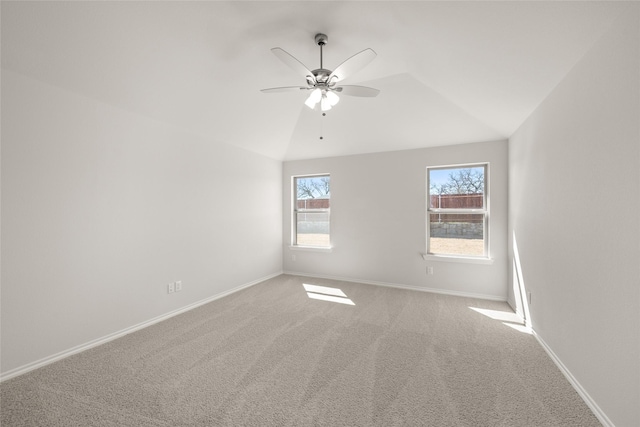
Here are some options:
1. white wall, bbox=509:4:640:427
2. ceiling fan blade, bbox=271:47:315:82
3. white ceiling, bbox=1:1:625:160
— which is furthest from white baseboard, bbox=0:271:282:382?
white wall, bbox=509:4:640:427

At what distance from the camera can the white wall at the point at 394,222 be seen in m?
3.73

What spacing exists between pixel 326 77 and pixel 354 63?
0.98ft

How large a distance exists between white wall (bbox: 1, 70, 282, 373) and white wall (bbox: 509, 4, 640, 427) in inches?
154

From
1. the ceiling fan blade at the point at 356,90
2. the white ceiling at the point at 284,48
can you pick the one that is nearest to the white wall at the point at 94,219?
the white ceiling at the point at 284,48

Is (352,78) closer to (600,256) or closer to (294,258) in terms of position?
(600,256)

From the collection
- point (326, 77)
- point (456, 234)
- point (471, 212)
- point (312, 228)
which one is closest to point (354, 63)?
point (326, 77)

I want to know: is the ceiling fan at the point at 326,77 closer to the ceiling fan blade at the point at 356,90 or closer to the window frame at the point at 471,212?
the ceiling fan blade at the point at 356,90

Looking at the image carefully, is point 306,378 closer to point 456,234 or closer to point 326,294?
point 326,294

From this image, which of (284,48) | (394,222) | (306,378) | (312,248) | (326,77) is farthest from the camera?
(312,248)

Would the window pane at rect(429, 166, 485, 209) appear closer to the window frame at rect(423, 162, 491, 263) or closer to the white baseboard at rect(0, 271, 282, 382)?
the window frame at rect(423, 162, 491, 263)

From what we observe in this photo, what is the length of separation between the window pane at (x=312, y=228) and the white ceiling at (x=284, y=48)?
235 centimetres

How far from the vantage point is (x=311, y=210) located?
5121 millimetres

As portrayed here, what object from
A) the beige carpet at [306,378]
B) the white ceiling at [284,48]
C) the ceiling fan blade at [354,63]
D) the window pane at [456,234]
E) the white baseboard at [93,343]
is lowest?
the beige carpet at [306,378]

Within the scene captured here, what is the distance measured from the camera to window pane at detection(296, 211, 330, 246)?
5014 millimetres
